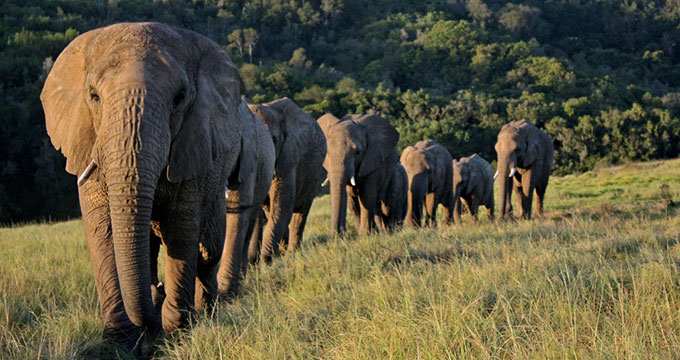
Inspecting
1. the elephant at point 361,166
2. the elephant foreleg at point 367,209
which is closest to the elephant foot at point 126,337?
the elephant at point 361,166

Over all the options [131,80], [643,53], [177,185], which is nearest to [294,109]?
[177,185]

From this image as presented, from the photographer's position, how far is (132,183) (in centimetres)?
351

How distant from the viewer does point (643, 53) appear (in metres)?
88.5

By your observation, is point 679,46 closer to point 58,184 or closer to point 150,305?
point 58,184

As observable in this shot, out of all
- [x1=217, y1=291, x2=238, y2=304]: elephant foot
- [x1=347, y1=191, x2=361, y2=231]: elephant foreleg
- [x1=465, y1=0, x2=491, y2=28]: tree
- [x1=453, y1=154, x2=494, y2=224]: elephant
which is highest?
[x1=465, y1=0, x2=491, y2=28]: tree

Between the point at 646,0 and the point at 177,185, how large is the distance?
111 m

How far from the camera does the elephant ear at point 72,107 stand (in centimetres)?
392

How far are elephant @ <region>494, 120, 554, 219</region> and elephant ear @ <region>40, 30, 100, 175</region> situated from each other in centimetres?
1136

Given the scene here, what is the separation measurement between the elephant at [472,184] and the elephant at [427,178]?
0.99 meters

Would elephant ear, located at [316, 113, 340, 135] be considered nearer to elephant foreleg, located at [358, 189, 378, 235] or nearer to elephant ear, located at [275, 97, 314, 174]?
elephant foreleg, located at [358, 189, 378, 235]

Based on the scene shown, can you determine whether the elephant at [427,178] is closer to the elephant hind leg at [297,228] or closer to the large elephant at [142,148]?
the elephant hind leg at [297,228]

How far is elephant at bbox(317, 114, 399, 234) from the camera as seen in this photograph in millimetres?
11164

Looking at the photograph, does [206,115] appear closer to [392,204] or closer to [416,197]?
[392,204]

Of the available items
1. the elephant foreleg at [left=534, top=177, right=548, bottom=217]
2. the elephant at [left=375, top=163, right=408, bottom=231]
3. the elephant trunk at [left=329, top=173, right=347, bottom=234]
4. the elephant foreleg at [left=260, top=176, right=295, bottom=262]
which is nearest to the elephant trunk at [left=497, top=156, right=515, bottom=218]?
the elephant foreleg at [left=534, top=177, right=548, bottom=217]
